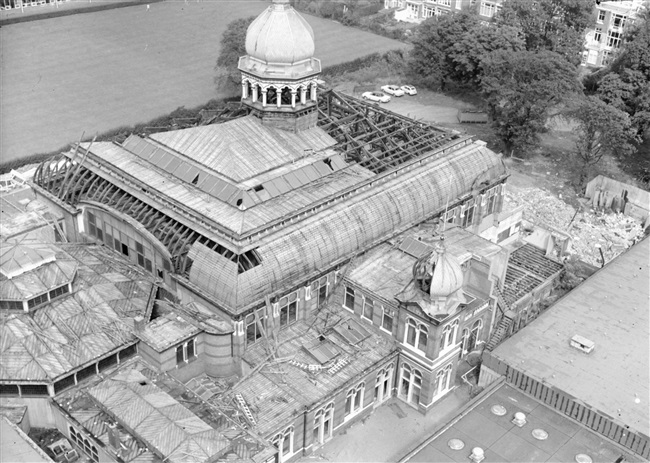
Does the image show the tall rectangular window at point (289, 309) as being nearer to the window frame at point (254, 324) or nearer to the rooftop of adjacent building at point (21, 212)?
the window frame at point (254, 324)

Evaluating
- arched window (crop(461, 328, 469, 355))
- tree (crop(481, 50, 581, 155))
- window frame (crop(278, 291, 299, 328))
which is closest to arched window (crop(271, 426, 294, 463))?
window frame (crop(278, 291, 299, 328))

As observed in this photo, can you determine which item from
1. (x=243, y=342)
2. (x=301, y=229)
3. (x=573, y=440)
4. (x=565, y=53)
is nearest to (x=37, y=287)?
(x=243, y=342)

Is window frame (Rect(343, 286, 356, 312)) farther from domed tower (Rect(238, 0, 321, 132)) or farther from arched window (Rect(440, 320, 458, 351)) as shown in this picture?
domed tower (Rect(238, 0, 321, 132))

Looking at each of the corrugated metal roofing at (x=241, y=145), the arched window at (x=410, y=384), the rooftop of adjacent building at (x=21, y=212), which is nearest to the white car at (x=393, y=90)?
the corrugated metal roofing at (x=241, y=145)

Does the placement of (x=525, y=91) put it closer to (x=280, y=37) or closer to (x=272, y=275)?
(x=280, y=37)

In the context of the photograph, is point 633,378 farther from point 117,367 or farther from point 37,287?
point 37,287
